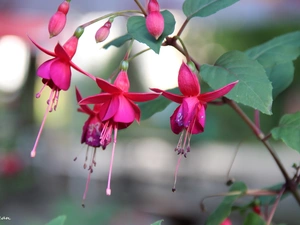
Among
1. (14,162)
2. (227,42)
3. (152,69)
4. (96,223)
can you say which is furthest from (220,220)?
(227,42)

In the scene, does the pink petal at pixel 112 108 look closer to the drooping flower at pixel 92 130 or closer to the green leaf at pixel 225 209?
the drooping flower at pixel 92 130

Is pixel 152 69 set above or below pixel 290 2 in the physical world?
below

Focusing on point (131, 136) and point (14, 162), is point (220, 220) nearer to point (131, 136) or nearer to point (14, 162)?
point (14, 162)

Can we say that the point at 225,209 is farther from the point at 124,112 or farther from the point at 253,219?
the point at 124,112

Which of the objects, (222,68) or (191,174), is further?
(191,174)

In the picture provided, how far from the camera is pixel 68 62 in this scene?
0.56 metres

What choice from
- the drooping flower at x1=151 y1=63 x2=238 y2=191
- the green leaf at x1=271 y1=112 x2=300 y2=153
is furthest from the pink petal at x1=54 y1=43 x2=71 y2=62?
the green leaf at x1=271 y1=112 x2=300 y2=153

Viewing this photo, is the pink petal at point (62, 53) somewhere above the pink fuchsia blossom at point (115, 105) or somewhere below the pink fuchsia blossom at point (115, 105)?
above

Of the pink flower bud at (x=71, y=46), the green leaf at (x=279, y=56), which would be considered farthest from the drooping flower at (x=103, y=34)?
the green leaf at (x=279, y=56)

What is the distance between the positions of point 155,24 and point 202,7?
0.14m

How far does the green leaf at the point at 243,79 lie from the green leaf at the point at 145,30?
0.07 m

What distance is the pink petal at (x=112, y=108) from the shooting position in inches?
21.4

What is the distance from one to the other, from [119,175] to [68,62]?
3.84 meters

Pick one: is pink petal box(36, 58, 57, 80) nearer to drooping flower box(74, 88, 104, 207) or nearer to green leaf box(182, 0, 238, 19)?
drooping flower box(74, 88, 104, 207)
